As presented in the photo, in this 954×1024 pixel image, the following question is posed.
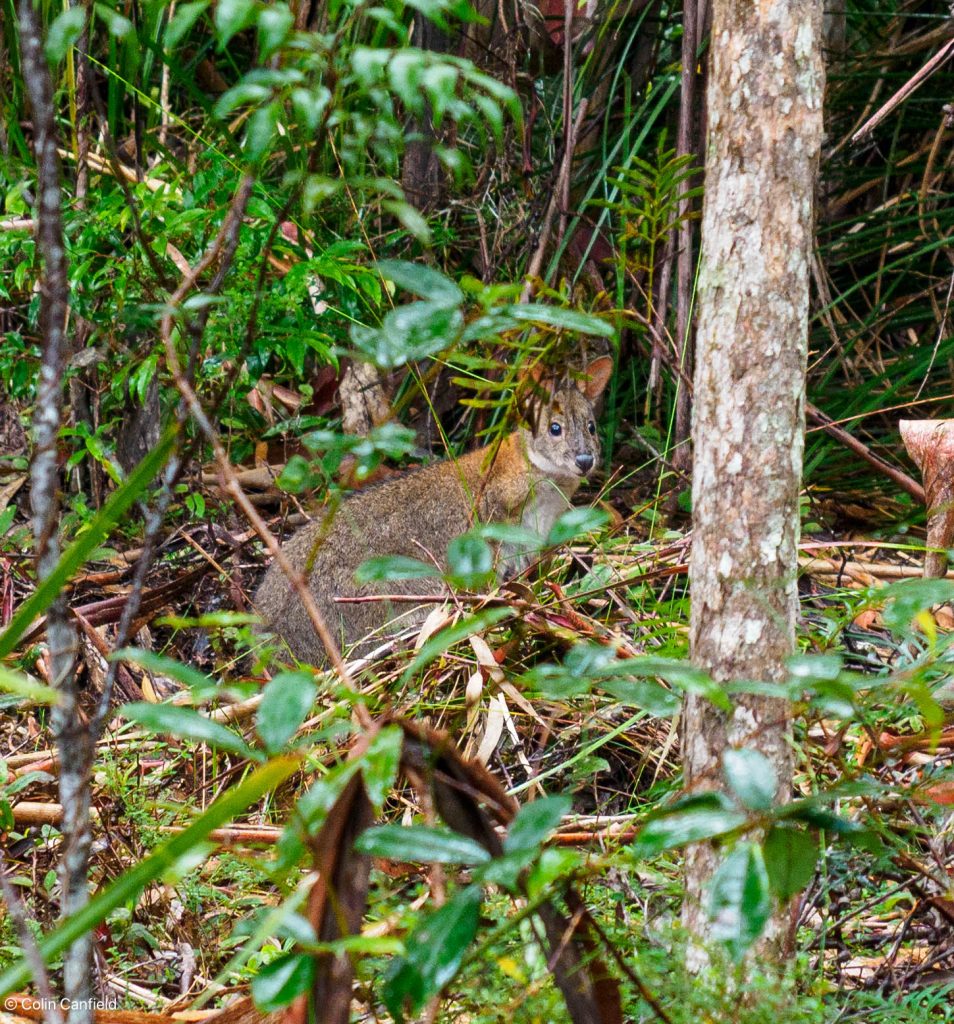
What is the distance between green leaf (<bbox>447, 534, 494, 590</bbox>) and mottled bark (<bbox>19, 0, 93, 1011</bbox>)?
0.56 metres

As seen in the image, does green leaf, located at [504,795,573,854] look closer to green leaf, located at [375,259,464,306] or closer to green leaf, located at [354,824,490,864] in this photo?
green leaf, located at [354,824,490,864]

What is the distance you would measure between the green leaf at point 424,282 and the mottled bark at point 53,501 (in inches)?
19.5

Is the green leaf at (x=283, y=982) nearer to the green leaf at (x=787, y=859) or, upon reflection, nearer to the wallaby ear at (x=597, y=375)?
the green leaf at (x=787, y=859)

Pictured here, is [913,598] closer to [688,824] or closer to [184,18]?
[688,824]

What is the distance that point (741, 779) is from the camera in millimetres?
1529

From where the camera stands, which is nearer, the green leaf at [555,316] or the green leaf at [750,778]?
the green leaf at [750,778]

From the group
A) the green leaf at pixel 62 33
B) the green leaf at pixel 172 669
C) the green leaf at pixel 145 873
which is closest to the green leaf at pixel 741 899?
the green leaf at pixel 145 873

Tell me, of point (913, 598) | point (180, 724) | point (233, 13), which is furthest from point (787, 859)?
point (233, 13)

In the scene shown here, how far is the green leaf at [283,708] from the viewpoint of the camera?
144 centimetres

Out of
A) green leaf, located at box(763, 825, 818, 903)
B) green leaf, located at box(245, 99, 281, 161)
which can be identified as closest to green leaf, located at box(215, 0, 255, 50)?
green leaf, located at box(245, 99, 281, 161)

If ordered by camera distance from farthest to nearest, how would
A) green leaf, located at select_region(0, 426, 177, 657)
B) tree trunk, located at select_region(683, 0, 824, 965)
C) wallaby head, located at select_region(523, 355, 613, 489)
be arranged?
wallaby head, located at select_region(523, 355, 613, 489), tree trunk, located at select_region(683, 0, 824, 965), green leaf, located at select_region(0, 426, 177, 657)

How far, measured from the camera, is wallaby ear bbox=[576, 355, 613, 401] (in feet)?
18.3

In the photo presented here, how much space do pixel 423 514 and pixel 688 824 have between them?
4038mm

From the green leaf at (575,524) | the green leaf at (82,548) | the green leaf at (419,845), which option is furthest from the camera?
the green leaf at (575,524)
